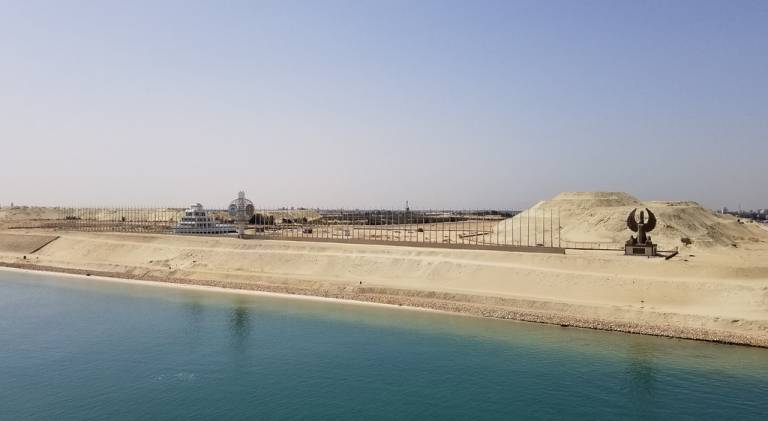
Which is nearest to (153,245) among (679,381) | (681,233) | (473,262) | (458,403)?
(473,262)

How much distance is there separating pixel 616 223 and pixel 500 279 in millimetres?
37282

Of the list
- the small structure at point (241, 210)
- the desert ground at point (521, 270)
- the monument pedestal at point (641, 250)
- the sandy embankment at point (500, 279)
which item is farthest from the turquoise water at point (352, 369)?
the small structure at point (241, 210)

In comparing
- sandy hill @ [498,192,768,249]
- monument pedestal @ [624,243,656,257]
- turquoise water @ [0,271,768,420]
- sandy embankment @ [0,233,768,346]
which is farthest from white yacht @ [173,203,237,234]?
monument pedestal @ [624,243,656,257]

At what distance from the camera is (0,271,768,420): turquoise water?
90.7ft

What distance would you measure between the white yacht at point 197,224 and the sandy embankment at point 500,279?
12075 mm

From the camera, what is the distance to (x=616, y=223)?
83188 mm

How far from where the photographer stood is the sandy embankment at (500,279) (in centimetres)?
4334

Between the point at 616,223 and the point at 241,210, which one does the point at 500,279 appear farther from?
the point at 241,210

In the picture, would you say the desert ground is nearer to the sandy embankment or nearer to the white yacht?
the sandy embankment

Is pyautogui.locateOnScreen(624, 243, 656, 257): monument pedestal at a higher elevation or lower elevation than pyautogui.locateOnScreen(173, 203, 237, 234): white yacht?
lower

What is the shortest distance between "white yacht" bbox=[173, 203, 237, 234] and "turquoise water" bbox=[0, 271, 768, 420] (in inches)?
1864

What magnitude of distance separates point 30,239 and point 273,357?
284 ft

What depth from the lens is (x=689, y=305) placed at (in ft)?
147

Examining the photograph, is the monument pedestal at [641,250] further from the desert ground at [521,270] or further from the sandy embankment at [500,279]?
the desert ground at [521,270]
